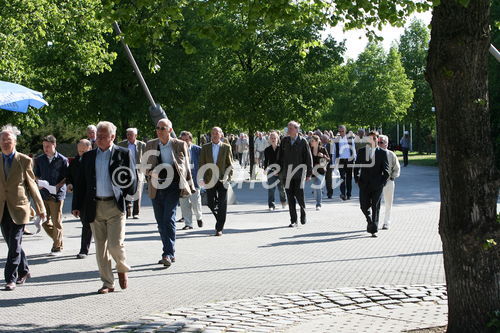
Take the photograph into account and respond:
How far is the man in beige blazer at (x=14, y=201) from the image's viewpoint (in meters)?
8.85

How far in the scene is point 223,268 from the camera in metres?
9.86

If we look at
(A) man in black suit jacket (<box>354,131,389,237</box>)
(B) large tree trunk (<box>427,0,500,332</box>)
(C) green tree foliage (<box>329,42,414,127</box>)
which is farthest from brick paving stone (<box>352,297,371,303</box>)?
(C) green tree foliage (<box>329,42,414,127</box>)

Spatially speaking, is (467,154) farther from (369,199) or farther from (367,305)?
(369,199)

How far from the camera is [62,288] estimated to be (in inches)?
342

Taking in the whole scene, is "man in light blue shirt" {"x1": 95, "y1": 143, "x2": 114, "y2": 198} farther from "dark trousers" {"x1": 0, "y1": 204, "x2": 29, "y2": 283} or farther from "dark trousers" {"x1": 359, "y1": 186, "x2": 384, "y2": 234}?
"dark trousers" {"x1": 359, "y1": 186, "x2": 384, "y2": 234}

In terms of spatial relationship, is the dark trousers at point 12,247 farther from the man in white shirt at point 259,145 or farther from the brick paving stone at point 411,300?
the man in white shirt at point 259,145

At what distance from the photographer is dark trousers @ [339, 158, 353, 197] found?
2114 centimetres

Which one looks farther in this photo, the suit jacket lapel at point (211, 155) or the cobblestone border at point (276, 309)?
the suit jacket lapel at point (211, 155)

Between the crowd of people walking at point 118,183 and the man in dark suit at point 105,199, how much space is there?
11 millimetres

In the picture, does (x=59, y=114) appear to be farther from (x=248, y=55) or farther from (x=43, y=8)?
(x=43, y=8)

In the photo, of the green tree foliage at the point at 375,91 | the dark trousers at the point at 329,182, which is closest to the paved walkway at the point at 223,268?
the dark trousers at the point at 329,182

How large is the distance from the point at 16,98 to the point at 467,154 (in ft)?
32.9

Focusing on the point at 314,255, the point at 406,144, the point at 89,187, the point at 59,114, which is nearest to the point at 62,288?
the point at 89,187

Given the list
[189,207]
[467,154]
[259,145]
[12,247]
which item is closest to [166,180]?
[12,247]
